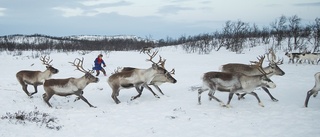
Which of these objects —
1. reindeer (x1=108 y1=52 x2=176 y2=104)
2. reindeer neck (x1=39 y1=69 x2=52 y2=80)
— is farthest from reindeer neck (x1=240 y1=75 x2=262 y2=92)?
reindeer neck (x1=39 y1=69 x2=52 y2=80)

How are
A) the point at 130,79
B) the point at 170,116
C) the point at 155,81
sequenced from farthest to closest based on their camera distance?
the point at 155,81 → the point at 130,79 → the point at 170,116

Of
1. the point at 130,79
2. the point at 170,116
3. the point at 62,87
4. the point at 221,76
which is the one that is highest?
the point at 221,76

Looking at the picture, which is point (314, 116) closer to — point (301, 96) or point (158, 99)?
point (301, 96)

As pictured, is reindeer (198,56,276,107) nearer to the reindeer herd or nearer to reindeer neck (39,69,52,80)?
the reindeer herd

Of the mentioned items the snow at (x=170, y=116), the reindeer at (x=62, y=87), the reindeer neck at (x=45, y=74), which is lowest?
the snow at (x=170, y=116)

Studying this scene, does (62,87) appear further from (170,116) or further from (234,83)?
(234,83)

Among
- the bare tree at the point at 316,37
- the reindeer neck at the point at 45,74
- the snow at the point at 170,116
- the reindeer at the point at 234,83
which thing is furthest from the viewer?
the bare tree at the point at 316,37

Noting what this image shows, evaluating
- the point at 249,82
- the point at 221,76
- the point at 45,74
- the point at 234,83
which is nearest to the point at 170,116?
the point at 221,76

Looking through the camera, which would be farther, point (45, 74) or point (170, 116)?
point (45, 74)

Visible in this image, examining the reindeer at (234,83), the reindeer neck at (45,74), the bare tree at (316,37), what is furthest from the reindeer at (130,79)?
the bare tree at (316,37)

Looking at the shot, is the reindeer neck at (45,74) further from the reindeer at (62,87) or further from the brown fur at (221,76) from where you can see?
the brown fur at (221,76)

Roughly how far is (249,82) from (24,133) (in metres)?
5.83

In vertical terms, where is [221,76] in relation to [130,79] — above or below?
above

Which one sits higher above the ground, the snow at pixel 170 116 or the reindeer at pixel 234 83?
the reindeer at pixel 234 83
